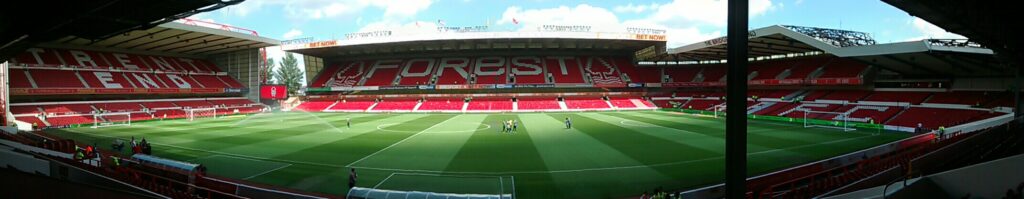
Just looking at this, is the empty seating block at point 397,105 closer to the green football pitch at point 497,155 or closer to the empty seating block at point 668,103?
the green football pitch at point 497,155

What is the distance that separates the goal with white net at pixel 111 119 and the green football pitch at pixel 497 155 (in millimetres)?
9085

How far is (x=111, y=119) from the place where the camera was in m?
37.3

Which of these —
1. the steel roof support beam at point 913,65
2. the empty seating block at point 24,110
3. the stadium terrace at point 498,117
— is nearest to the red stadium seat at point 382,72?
the stadium terrace at point 498,117

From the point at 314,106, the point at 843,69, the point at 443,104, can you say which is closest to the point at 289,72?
the point at 314,106

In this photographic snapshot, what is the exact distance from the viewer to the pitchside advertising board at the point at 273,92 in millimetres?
53688

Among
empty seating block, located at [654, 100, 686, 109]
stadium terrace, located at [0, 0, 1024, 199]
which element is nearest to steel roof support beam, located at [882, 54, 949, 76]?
stadium terrace, located at [0, 0, 1024, 199]

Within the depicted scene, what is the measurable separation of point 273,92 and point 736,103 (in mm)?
59238

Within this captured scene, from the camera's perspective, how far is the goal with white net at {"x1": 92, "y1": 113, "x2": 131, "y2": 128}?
35500 millimetres

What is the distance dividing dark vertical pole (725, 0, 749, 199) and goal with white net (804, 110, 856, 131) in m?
32.0

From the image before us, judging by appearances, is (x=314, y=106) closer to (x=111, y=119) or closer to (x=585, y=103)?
(x=111, y=119)

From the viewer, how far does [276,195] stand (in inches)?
437

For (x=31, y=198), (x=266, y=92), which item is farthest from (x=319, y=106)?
(x=31, y=198)

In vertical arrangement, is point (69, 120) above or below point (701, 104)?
below

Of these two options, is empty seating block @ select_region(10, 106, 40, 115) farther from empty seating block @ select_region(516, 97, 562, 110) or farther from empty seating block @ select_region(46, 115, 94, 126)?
empty seating block @ select_region(516, 97, 562, 110)
